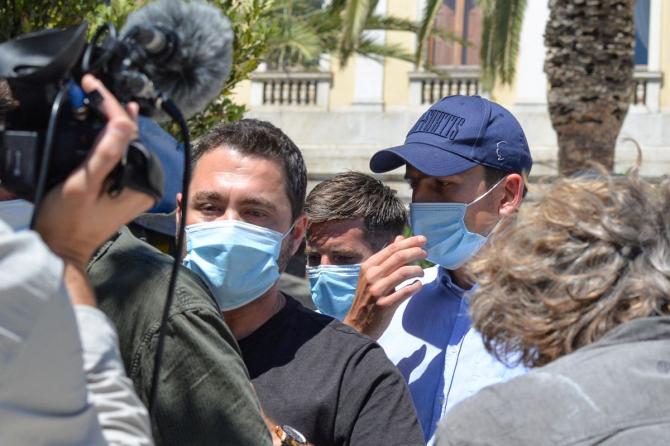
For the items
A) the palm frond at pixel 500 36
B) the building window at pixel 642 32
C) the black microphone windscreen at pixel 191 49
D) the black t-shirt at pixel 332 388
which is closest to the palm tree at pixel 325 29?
the palm frond at pixel 500 36

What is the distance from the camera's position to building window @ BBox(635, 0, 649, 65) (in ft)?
65.1

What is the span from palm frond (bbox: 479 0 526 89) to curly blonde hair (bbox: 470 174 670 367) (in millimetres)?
8937

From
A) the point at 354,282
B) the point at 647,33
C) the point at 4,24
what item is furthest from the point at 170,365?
the point at 647,33

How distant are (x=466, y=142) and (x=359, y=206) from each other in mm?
625

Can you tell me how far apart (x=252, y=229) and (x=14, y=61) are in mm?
1417

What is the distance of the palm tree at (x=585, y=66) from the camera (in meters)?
10.2

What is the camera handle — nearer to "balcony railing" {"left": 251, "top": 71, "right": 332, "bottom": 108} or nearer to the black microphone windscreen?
the black microphone windscreen

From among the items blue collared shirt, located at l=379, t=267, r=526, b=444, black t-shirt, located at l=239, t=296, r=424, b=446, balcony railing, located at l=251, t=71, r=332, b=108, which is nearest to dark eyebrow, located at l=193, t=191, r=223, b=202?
black t-shirt, located at l=239, t=296, r=424, b=446

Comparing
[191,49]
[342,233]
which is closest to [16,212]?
[191,49]

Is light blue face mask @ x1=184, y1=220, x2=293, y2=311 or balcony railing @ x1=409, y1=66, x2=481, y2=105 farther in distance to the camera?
balcony railing @ x1=409, y1=66, x2=481, y2=105

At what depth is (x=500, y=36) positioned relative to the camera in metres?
10.7

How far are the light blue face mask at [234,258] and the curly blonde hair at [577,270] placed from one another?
1.23 meters

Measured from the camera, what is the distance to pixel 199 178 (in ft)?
10.6

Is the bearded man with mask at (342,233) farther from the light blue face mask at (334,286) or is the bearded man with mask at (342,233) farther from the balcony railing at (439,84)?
the balcony railing at (439,84)
